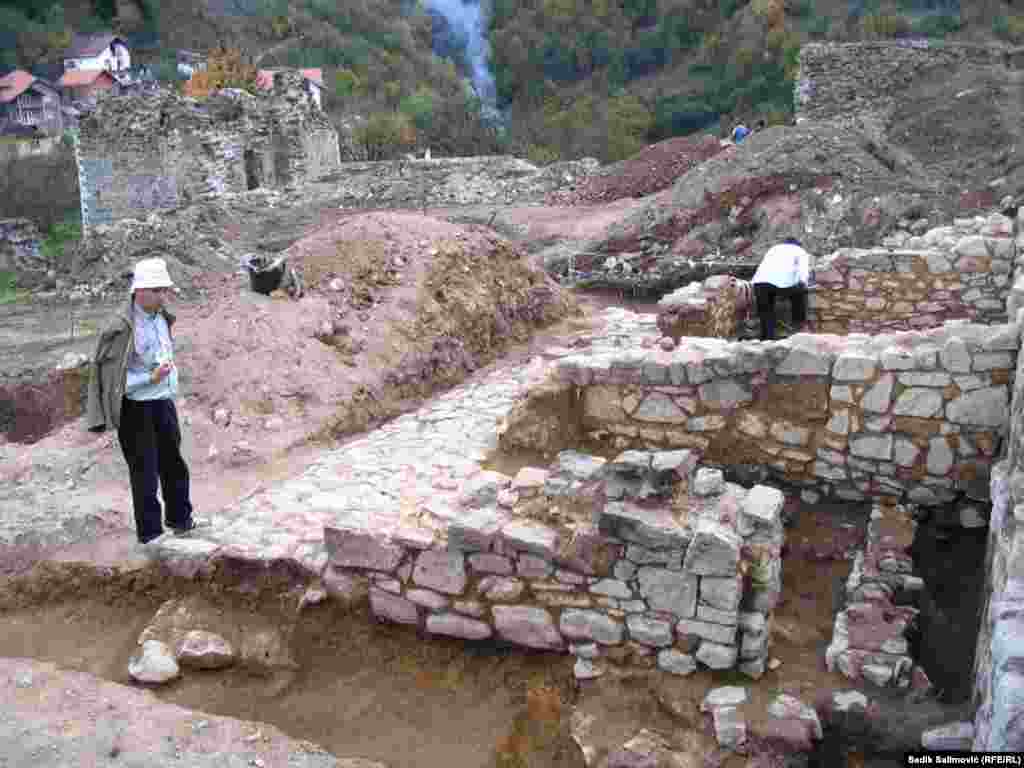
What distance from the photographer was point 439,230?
10883 mm

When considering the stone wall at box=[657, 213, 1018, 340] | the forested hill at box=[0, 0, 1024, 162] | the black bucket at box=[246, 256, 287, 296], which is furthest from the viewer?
the forested hill at box=[0, 0, 1024, 162]

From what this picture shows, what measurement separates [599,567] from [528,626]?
1.65ft

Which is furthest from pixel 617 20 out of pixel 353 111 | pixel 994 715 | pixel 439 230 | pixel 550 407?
pixel 994 715

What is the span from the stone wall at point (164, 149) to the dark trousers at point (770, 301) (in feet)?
57.9

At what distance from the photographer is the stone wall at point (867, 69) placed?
24.5 m

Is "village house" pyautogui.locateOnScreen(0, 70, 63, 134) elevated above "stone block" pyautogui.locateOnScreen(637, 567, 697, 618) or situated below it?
above

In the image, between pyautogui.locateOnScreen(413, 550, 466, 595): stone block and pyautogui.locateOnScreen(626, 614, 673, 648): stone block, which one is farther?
pyautogui.locateOnScreen(413, 550, 466, 595): stone block

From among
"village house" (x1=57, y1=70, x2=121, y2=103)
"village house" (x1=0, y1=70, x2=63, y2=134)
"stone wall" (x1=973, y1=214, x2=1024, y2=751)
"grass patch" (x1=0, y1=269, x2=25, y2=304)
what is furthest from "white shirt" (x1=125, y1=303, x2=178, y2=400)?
"village house" (x1=57, y1=70, x2=121, y2=103)

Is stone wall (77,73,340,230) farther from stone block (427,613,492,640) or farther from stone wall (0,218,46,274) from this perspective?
stone block (427,613,492,640)

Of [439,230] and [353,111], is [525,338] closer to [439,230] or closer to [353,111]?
[439,230]

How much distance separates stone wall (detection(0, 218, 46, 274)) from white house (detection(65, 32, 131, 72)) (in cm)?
4214

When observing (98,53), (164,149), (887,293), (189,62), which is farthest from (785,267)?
(98,53)

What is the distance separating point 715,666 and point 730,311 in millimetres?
5921

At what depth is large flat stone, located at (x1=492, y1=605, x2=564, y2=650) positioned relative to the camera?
4629 mm
